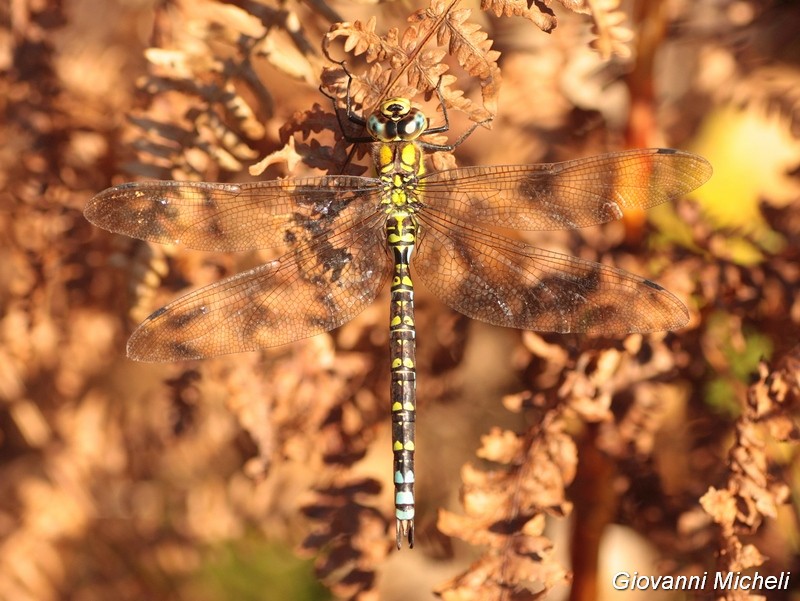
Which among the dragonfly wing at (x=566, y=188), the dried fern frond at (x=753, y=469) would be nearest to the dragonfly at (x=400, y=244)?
the dragonfly wing at (x=566, y=188)

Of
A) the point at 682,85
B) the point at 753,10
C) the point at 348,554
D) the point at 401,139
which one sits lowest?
the point at 348,554

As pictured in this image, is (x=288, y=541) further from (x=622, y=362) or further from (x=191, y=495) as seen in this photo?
(x=622, y=362)

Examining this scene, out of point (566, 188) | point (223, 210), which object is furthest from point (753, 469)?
point (223, 210)

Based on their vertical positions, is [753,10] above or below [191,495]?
above

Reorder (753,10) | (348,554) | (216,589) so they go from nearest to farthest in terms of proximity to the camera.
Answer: (348,554) → (753,10) → (216,589)

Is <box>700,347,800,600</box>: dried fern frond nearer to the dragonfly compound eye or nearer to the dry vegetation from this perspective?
the dry vegetation

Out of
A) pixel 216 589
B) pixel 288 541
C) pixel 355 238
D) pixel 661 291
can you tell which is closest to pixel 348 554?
pixel 288 541
